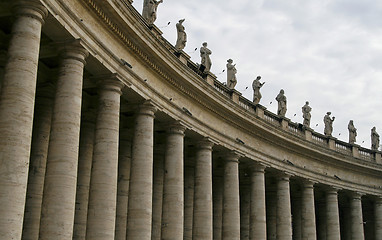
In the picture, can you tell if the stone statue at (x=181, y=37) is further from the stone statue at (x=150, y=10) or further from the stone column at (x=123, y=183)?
the stone column at (x=123, y=183)

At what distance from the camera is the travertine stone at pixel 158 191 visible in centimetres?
5009

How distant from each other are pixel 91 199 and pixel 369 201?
58.5 meters

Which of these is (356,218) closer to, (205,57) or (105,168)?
(205,57)

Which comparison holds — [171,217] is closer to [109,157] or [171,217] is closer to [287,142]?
[109,157]

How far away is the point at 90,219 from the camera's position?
111 ft

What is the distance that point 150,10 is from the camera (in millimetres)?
45188

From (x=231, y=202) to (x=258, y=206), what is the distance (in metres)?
5.52

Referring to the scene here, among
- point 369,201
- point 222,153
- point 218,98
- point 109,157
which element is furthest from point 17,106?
point 369,201

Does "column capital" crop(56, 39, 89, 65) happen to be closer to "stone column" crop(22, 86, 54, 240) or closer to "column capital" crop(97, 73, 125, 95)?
"column capital" crop(97, 73, 125, 95)

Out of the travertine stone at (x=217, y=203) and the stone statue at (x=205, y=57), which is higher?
the stone statue at (x=205, y=57)

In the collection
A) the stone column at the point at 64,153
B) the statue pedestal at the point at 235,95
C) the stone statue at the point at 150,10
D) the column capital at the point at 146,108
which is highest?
the stone statue at the point at 150,10

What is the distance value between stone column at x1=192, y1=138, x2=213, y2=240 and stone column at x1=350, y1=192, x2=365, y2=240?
99.4 feet

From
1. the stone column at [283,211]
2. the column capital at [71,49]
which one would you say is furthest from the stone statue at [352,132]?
the column capital at [71,49]

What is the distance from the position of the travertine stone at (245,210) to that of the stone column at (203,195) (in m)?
17.0
